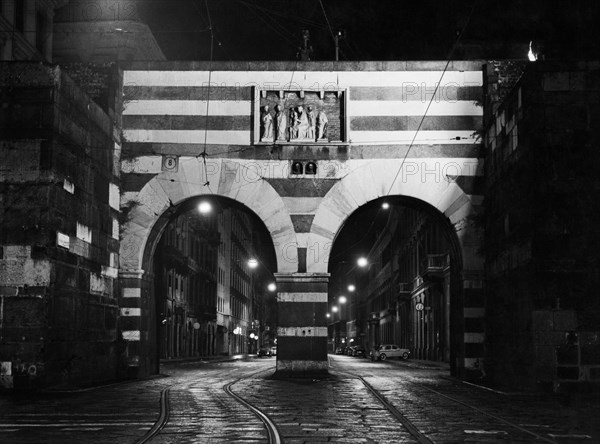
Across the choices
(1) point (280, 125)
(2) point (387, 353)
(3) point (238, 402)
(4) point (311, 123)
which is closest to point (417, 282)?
(2) point (387, 353)

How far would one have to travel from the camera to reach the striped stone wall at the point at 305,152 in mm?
26812

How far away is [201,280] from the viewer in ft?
233

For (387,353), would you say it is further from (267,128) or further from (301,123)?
(267,128)

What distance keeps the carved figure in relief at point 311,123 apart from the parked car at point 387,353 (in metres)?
33.7

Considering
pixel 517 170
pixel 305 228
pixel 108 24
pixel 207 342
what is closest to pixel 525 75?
pixel 517 170

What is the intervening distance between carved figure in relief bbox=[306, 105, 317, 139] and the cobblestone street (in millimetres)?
8215

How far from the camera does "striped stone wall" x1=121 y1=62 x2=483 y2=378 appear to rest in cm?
2681

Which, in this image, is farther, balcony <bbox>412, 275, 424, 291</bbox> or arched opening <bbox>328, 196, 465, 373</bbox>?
balcony <bbox>412, 275, 424, 291</bbox>

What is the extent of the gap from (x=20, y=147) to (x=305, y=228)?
368 inches

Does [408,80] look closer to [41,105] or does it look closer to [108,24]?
[41,105]

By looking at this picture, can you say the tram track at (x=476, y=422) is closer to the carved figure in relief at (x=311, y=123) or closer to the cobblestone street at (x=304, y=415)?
the cobblestone street at (x=304, y=415)

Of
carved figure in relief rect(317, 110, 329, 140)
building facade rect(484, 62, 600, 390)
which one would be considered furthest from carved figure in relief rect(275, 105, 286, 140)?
building facade rect(484, 62, 600, 390)

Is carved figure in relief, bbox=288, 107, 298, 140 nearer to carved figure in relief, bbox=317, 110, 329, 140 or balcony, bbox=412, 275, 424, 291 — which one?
carved figure in relief, bbox=317, 110, 329, 140

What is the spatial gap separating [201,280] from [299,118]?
45360 millimetres
